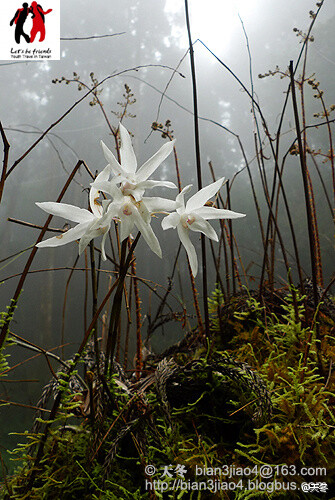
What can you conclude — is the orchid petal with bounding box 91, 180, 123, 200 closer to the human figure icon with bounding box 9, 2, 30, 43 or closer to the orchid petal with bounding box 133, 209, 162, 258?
the orchid petal with bounding box 133, 209, 162, 258

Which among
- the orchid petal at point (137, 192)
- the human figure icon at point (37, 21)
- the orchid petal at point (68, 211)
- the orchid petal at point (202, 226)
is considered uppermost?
the human figure icon at point (37, 21)

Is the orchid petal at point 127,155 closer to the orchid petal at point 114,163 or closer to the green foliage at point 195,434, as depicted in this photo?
the orchid petal at point 114,163

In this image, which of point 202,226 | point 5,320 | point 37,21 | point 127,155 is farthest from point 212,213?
point 37,21

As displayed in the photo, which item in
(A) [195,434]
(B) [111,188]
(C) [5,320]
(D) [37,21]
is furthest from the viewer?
(D) [37,21]

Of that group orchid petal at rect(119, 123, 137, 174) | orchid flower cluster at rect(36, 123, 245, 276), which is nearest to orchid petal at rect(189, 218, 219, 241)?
orchid flower cluster at rect(36, 123, 245, 276)

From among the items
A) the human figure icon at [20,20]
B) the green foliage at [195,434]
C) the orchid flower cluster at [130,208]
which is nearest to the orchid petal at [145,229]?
the orchid flower cluster at [130,208]

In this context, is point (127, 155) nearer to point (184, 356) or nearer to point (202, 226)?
point (202, 226)
